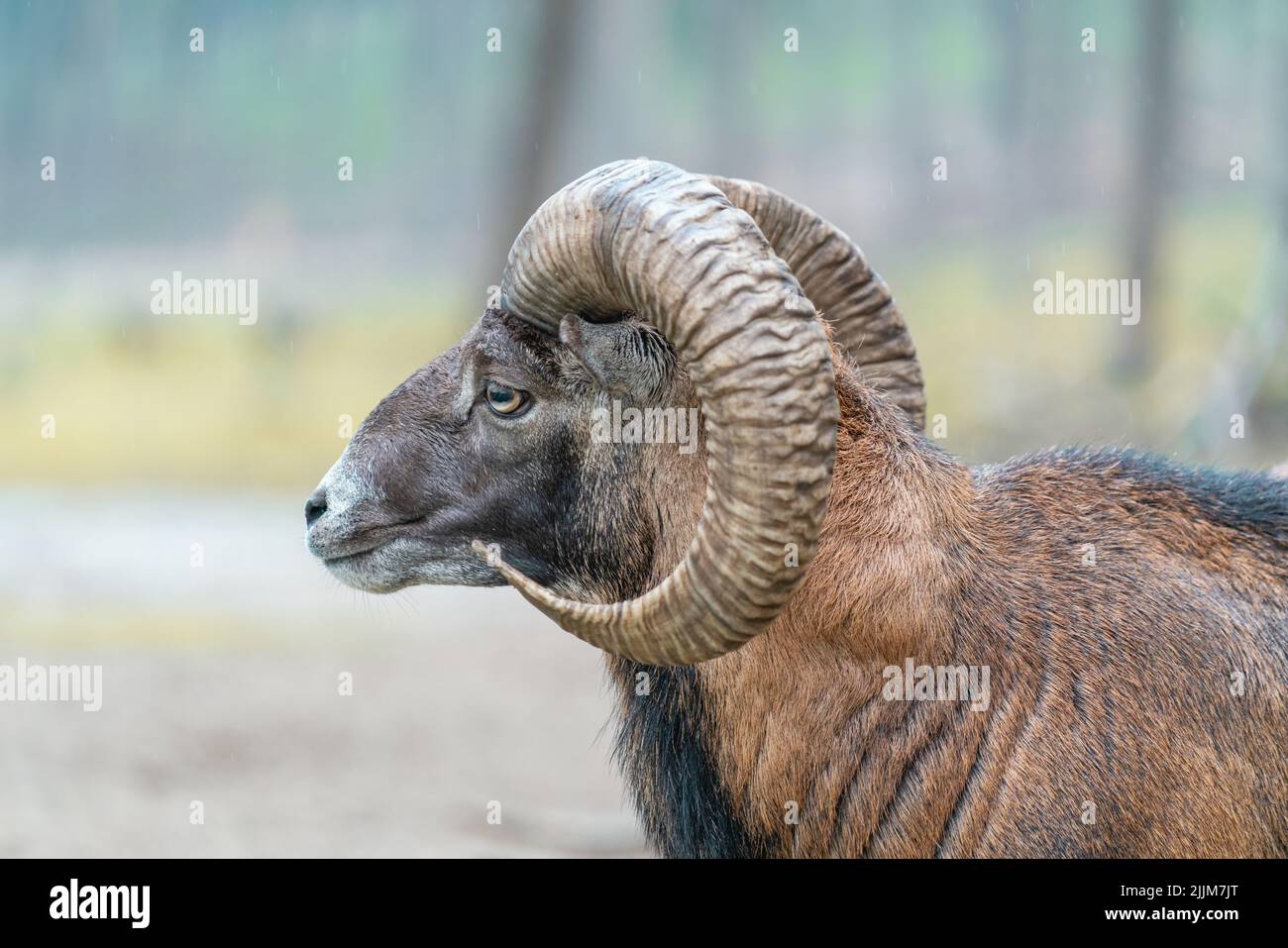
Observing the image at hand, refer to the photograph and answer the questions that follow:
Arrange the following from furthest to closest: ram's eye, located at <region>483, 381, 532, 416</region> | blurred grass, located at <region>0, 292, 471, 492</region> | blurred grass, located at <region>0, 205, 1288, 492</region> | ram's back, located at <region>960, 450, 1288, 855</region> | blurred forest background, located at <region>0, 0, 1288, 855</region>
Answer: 1. blurred grass, located at <region>0, 292, 471, 492</region>
2. blurred grass, located at <region>0, 205, 1288, 492</region>
3. blurred forest background, located at <region>0, 0, 1288, 855</region>
4. ram's eye, located at <region>483, 381, 532, 416</region>
5. ram's back, located at <region>960, 450, 1288, 855</region>

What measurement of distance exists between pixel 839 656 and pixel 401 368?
25.8 m

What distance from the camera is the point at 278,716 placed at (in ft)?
41.5

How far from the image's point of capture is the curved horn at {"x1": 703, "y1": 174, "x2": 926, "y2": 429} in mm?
6203

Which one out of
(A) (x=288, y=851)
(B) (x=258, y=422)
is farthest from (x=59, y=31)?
(A) (x=288, y=851)

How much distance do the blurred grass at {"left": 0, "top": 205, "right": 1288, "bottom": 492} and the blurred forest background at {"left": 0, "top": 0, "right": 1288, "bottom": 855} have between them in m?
0.11

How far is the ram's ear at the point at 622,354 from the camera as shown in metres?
5.41

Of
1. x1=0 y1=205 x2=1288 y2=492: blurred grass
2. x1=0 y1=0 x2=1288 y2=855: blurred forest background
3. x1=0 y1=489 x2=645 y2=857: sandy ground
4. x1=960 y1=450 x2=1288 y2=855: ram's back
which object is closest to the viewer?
x1=960 y1=450 x2=1288 y2=855: ram's back

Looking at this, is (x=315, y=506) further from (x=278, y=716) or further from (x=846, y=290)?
(x=278, y=716)

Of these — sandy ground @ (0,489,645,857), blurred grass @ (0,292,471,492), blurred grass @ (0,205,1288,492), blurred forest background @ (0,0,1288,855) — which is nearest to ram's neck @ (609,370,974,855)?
sandy ground @ (0,489,645,857)

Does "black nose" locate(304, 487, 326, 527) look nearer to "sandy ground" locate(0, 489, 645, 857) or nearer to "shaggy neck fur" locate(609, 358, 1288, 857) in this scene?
"shaggy neck fur" locate(609, 358, 1288, 857)

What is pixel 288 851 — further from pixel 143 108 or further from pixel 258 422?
pixel 143 108

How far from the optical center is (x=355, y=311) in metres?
33.5

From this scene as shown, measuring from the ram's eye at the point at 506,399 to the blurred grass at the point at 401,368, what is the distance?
Answer: 46.4 ft
